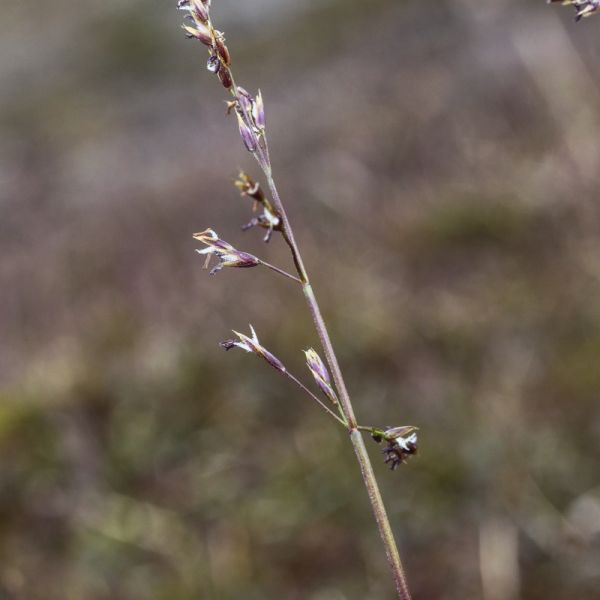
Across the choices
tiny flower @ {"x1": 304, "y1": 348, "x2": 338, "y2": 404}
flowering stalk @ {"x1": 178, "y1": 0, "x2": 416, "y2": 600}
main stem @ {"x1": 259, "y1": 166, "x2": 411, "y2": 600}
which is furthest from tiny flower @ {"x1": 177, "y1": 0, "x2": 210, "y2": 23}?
tiny flower @ {"x1": 304, "y1": 348, "x2": 338, "y2": 404}

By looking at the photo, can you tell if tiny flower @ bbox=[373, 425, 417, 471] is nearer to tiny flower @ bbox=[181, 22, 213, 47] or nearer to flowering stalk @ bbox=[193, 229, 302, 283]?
flowering stalk @ bbox=[193, 229, 302, 283]

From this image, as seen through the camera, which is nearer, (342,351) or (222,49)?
(222,49)

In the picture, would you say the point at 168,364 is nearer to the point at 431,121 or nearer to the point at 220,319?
the point at 220,319

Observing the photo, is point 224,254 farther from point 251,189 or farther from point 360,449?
point 360,449

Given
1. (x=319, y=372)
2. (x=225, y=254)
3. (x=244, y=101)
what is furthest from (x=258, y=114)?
(x=319, y=372)

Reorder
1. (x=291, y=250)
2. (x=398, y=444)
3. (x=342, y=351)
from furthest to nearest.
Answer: (x=342, y=351) → (x=398, y=444) → (x=291, y=250)

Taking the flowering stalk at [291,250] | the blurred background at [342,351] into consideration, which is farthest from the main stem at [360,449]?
the blurred background at [342,351]

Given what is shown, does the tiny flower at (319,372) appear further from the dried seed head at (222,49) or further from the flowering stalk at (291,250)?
the dried seed head at (222,49)
